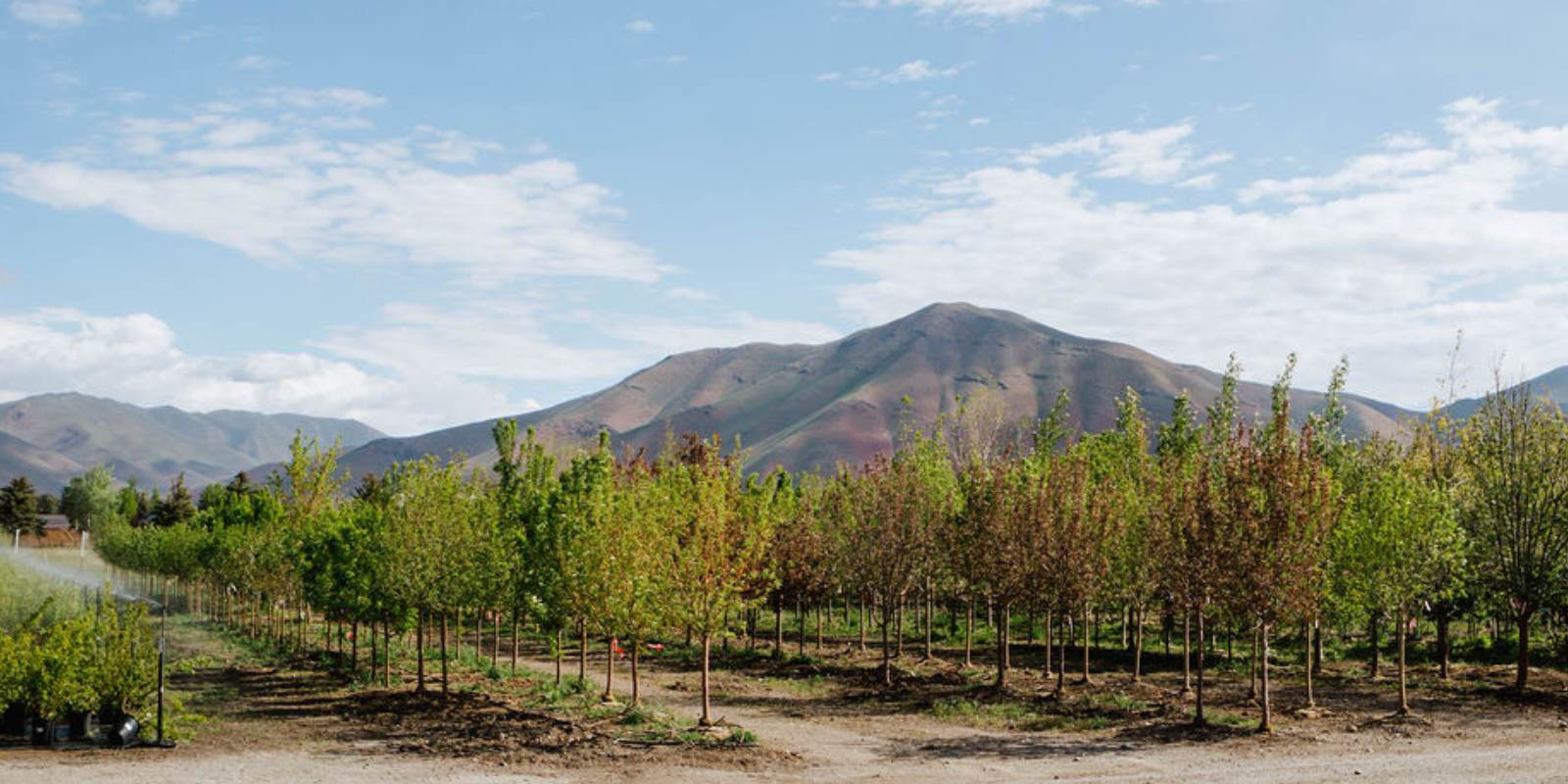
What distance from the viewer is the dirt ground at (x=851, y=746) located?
20.9 meters

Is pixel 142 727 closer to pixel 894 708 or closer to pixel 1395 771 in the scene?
pixel 894 708

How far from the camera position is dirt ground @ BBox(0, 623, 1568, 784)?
20875 mm

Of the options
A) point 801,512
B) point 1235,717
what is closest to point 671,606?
point 1235,717

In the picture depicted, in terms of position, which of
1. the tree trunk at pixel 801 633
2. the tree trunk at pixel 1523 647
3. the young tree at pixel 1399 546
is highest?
the young tree at pixel 1399 546

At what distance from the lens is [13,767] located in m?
21.2

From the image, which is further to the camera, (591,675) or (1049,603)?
(591,675)

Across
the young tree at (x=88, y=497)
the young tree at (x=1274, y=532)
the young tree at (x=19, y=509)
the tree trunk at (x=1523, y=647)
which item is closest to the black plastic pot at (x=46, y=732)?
the young tree at (x=1274, y=532)

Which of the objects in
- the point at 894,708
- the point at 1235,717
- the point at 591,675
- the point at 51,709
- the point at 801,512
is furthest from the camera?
the point at 801,512

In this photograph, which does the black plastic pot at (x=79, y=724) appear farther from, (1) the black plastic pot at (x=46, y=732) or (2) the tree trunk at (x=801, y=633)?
(2) the tree trunk at (x=801, y=633)

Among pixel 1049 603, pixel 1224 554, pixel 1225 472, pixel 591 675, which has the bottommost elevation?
pixel 591 675

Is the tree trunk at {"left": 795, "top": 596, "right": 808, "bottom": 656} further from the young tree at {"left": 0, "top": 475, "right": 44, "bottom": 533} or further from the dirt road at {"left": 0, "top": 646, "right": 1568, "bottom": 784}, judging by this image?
the young tree at {"left": 0, "top": 475, "right": 44, "bottom": 533}

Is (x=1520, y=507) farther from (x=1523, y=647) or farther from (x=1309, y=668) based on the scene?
(x=1309, y=668)

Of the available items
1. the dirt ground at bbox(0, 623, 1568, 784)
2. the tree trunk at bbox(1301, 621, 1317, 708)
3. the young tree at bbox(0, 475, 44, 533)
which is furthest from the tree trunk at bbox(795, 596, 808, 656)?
the young tree at bbox(0, 475, 44, 533)

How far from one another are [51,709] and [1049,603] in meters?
24.8
